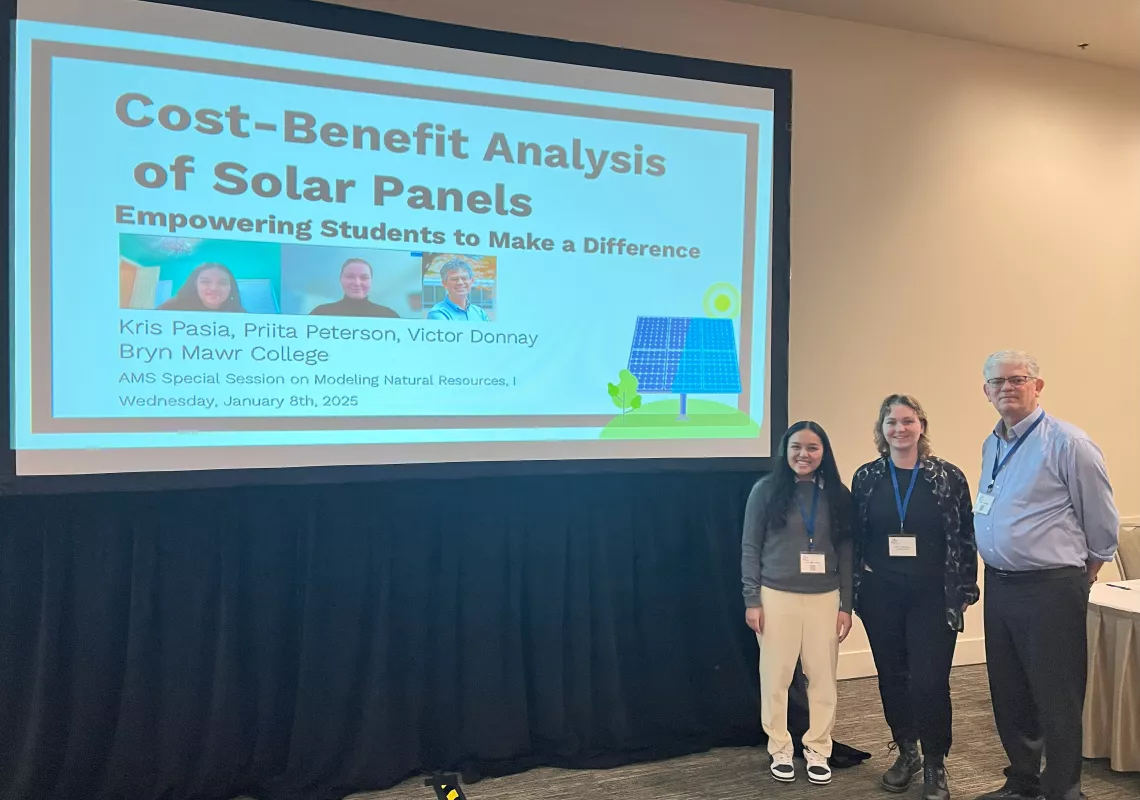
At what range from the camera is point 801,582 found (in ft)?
9.88

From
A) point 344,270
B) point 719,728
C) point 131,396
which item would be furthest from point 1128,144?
point 131,396

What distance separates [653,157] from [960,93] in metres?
2.22

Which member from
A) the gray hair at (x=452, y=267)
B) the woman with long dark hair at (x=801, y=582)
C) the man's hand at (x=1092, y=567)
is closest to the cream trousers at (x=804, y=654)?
the woman with long dark hair at (x=801, y=582)

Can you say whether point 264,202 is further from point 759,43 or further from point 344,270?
point 759,43

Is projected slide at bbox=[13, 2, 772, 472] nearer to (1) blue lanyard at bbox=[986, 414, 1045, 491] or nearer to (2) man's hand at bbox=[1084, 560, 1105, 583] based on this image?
(1) blue lanyard at bbox=[986, 414, 1045, 491]

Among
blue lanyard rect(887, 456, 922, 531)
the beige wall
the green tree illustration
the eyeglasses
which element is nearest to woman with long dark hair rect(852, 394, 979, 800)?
blue lanyard rect(887, 456, 922, 531)

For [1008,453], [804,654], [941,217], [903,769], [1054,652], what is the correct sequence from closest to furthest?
[1054,652], [1008,453], [903,769], [804,654], [941,217]

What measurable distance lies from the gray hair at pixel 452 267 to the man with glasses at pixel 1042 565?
1.85m

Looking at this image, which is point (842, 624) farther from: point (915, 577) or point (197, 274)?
point (197, 274)

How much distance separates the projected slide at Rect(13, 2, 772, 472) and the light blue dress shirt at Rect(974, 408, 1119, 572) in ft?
3.26

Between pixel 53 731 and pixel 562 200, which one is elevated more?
pixel 562 200

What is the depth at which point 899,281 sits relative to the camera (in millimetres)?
4309

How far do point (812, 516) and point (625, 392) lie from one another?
85 cm

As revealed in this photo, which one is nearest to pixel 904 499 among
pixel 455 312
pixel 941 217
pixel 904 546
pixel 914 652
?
pixel 904 546
